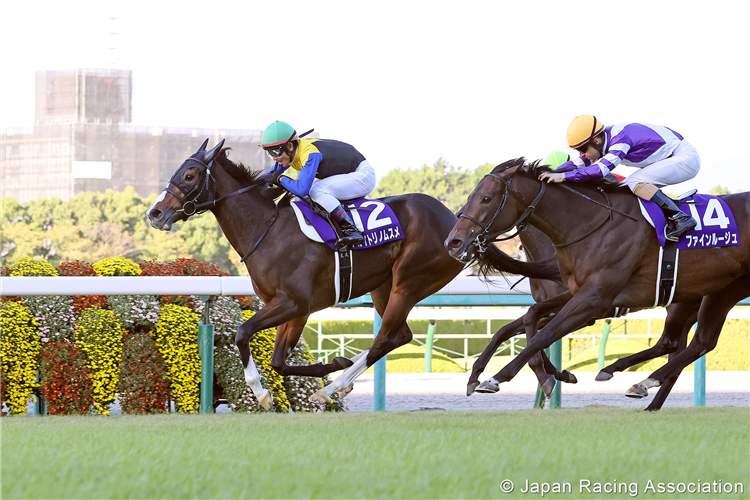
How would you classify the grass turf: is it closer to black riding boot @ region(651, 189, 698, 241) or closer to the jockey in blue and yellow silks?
black riding boot @ region(651, 189, 698, 241)

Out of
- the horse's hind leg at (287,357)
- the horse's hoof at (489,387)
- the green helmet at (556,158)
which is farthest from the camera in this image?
the green helmet at (556,158)

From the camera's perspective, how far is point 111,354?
213 inches

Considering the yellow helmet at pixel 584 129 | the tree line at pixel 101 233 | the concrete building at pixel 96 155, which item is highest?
the yellow helmet at pixel 584 129

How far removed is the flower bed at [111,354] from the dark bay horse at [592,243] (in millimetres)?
1783

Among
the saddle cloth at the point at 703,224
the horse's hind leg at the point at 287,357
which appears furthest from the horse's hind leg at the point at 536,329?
the horse's hind leg at the point at 287,357

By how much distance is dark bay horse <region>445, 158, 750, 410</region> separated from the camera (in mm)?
4789

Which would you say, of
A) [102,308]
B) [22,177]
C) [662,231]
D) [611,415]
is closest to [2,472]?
[102,308]

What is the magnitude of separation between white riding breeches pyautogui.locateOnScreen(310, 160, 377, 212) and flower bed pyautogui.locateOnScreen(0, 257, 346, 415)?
3.51 feet

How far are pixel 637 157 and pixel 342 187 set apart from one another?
1.77 metres

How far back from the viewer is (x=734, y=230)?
5.03 metres

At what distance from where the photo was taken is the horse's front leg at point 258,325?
5.07 metres

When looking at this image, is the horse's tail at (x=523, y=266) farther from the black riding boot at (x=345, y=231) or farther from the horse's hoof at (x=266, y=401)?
the horse's hoof at (x=266, y=401)

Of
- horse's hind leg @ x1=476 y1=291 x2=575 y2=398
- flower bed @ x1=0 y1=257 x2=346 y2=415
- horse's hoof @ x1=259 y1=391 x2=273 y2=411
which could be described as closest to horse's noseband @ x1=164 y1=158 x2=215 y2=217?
flower bed @ x1=0 y1=257 x2=346 y2=415

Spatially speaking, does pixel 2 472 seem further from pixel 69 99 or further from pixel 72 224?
pixel 69 99
